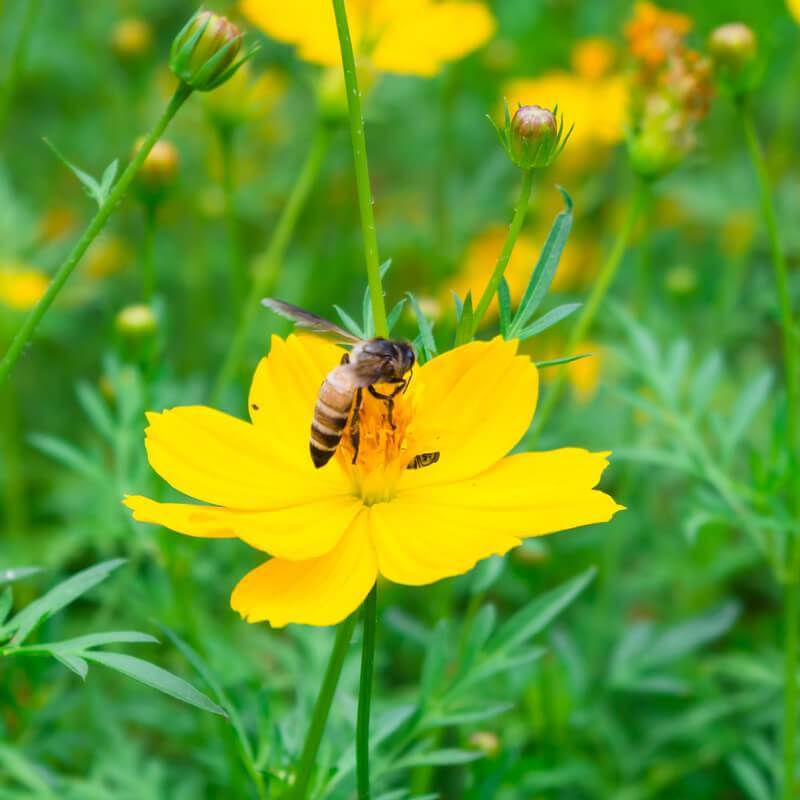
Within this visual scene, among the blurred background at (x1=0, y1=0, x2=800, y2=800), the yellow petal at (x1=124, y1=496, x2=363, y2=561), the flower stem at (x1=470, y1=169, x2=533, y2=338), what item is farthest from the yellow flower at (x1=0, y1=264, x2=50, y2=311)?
the flower stem at (x1=470, y1=169, x2=533, y2=338)

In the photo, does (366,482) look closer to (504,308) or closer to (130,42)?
(504,308)

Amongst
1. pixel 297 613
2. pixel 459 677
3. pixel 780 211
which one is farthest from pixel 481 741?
pixel 780 211

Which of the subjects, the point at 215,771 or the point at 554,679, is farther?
the point at 554,679

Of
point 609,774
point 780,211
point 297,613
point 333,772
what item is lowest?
point 609,774

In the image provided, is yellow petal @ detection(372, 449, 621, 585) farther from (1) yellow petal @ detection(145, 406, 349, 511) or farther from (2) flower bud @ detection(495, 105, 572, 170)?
(2) flower bud @ detection(495, 105, 572, 170)

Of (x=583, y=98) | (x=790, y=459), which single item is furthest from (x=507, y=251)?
(x=583, y=98)

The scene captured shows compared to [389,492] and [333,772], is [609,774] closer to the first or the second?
[333,772]
